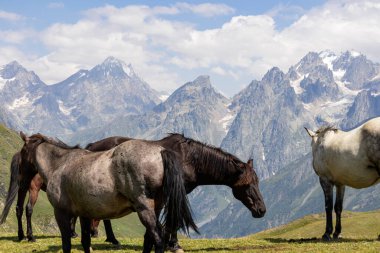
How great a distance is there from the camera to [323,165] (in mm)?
24703

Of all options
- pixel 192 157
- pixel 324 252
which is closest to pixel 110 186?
pixel 192 157

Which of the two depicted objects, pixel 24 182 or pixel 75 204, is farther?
pixel 24 182

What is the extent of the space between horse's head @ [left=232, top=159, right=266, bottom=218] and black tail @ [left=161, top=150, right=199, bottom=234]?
250 inches

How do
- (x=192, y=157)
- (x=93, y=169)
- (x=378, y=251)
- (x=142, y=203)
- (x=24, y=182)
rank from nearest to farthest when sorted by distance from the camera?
1. (x=142, y=203)
2. (x=93, y=169)
3. (x=378, y=251)
4. (x=192, y=157)
5. (x=24, y=182)

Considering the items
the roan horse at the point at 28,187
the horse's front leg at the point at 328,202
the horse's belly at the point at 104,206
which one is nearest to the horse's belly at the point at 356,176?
the horse's front leg at the point at 328,202

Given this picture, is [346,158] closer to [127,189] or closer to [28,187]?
[127,189]

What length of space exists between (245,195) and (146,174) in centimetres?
795

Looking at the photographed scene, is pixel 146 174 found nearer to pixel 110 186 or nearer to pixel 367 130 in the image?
pixel 110 186

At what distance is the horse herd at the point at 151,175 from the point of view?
14.7 metres

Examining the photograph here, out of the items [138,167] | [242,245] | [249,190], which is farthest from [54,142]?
[242,245]

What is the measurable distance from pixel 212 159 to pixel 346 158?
23.1 feet

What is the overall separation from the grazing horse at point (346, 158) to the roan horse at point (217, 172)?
502 cm

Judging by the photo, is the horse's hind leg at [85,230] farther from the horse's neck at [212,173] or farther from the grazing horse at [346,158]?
the grazing horse at [346,158]

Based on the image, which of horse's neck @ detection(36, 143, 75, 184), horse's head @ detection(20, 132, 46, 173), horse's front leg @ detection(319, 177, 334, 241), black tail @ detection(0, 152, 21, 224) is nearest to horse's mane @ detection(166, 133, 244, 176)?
horse's neck @ detection(36, 143, 75, 184)
